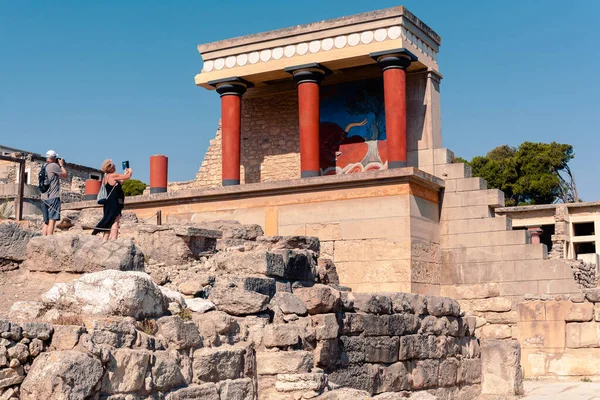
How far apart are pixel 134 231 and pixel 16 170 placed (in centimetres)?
1952

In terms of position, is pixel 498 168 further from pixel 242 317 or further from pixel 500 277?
pixel 242 317

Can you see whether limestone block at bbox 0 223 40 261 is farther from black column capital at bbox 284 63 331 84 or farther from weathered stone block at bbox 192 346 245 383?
black column capital at bbox 284 63 331 84

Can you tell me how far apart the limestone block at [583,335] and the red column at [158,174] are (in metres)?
9.27

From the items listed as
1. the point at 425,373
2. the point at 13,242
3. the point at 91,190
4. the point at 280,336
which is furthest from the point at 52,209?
the point at 91,190

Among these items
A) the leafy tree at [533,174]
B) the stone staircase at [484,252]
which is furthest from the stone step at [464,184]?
the leafy tree at [533,174]

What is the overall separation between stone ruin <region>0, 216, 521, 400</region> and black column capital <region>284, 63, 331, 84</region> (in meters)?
6.81

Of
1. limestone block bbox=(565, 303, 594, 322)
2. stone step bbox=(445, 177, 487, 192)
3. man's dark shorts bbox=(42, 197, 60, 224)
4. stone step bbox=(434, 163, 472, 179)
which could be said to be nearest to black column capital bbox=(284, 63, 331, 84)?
stone step bbox=(434, 163, 472, 179)

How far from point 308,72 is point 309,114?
94 centimetres

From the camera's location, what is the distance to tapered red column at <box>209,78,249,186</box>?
1823 cm

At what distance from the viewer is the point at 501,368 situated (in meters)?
12.3

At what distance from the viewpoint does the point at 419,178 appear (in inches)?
605

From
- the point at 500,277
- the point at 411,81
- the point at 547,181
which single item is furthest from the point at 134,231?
the point at 547,181

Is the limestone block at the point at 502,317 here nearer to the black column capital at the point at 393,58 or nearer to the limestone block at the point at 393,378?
the black column capital at the point at 393,58

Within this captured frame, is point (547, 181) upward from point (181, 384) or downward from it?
upward
